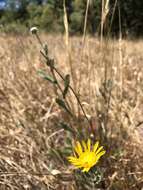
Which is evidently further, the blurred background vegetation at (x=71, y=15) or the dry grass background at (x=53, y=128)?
the blurred background vegetation at (x=71, y=15)

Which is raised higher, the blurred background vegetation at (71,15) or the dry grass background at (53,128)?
the blurred background vegetation at (71,15)

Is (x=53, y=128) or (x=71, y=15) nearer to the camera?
(x=53, y=128)

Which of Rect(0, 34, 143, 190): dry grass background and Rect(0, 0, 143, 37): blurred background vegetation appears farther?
Rect(0, 0, 143, 37): blurred background vegetation

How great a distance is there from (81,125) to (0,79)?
63cm

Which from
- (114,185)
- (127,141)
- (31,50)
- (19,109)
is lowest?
(114,185)

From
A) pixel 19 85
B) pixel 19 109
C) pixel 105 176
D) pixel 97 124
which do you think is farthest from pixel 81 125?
pixel 19 85

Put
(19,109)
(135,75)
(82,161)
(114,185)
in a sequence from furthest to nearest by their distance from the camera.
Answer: (135,75) → (19,109) → (114,185) → (82,161)

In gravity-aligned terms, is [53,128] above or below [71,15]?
below

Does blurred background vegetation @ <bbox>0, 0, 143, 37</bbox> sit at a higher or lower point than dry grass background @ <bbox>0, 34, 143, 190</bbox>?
higher

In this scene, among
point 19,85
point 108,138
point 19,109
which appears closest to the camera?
point 108,138

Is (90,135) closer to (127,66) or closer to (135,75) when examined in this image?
(135,75)

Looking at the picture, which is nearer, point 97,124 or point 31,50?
point 97,124

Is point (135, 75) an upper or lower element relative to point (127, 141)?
upper

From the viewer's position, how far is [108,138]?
137 cm
